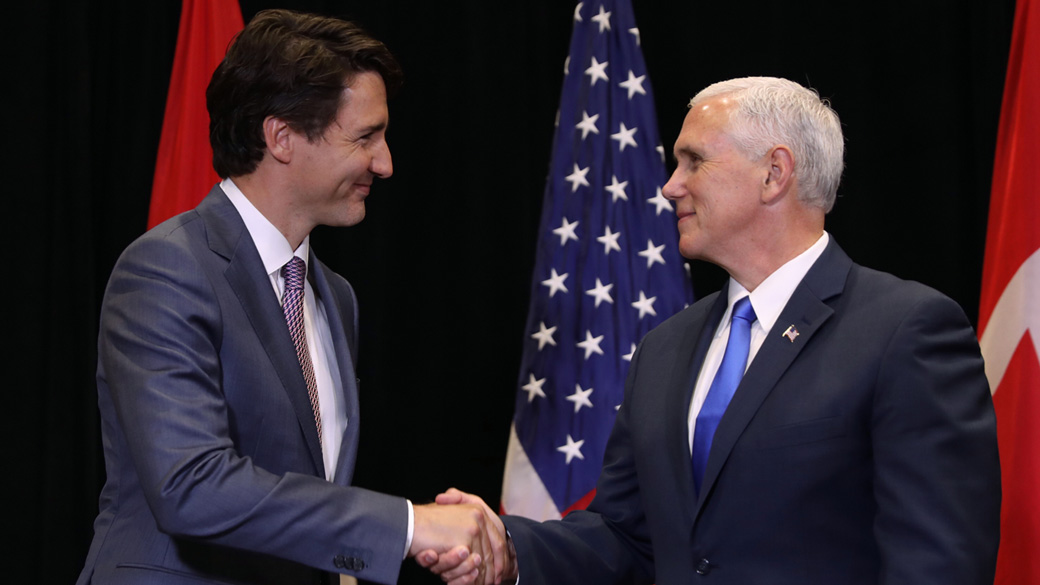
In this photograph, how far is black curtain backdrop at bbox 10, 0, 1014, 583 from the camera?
3.90 m

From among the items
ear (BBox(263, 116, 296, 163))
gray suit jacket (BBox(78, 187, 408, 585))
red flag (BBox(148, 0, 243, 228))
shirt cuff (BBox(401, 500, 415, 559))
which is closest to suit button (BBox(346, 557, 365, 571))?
gray suit jacket (BBox(78, 187, 408, 585))

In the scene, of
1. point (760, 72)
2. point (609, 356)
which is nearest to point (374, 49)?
point (609, 356)

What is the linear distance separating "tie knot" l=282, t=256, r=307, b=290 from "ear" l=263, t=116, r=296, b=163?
24 centimetres

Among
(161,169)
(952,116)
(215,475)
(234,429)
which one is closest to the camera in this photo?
(215,475)

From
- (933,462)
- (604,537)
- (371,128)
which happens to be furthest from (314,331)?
(933,462)

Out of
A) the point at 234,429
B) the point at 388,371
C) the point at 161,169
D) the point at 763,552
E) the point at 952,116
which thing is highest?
the point at 952,116

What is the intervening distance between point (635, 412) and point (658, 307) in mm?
1542

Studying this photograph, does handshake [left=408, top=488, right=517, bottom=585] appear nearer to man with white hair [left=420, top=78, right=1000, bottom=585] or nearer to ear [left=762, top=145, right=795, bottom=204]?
man with white hair [left=420, top=78, right=1000, bottom=585]

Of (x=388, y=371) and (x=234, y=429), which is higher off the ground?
(x=234, y=429)

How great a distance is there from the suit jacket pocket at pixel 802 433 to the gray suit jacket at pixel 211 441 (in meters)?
0.74

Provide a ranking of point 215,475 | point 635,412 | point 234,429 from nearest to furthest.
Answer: point 215,475
point 234,429
point 635,412

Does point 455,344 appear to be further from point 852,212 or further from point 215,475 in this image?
point 215,475

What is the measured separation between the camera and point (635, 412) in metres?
2.31

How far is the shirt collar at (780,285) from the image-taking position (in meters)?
2.15
